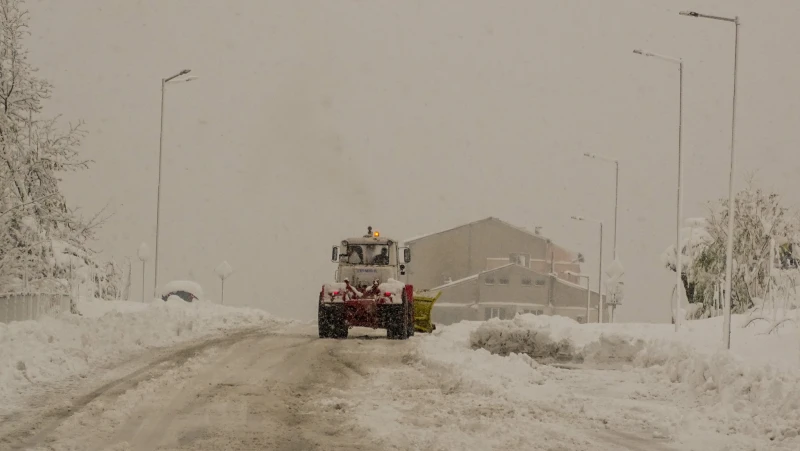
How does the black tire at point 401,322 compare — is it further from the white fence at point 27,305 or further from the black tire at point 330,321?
the white fence at point 27,305

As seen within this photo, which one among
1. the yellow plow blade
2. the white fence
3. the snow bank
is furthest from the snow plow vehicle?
the snow bank

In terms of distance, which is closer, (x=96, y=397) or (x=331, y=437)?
(x=331, y=437)

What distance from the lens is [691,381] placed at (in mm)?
14812

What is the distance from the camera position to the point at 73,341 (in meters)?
17.8

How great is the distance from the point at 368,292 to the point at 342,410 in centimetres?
1314

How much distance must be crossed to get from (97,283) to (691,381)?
23519 millimetres

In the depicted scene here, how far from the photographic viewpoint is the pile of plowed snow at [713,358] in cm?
1173

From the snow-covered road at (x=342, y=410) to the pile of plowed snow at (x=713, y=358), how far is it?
0.43m

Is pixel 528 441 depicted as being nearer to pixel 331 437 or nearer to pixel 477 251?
pixel 331 437

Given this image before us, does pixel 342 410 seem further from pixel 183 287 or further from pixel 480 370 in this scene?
pixel 183 287

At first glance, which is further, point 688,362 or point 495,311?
point 495,311

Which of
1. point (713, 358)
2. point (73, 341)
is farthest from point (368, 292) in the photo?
point (713, 358)

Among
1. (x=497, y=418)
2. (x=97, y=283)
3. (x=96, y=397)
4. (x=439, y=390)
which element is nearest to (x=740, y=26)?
(x=439, y=390)

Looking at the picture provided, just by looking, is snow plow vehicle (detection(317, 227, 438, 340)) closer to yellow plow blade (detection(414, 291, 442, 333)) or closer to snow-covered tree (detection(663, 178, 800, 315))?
yellow plow blade (detection(414, 291, 442, 333))
